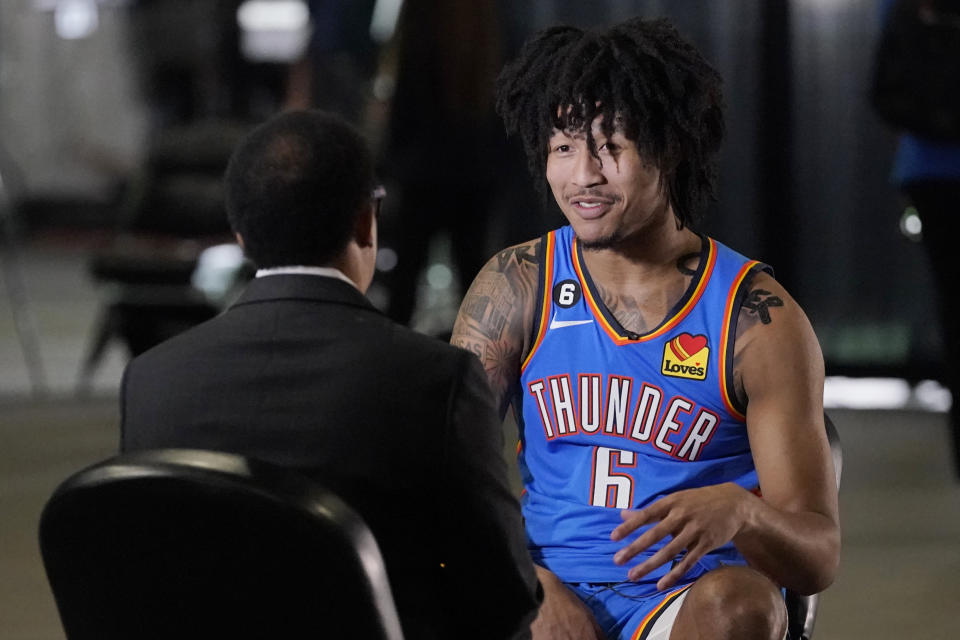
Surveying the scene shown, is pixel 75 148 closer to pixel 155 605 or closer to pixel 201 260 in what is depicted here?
pixel 201 260

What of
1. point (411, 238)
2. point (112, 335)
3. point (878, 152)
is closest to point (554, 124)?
point (411, 238)

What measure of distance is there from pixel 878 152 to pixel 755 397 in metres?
4.29

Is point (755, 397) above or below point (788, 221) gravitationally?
above

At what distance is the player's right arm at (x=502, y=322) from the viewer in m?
2.03

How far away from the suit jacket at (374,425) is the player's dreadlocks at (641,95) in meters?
0.61

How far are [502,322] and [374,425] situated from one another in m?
0.67

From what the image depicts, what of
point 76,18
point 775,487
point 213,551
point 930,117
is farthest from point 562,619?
point 76,18

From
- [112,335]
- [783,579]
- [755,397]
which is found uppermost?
[755,397]

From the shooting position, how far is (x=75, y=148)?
6801 mm

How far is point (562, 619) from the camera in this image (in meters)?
1.80

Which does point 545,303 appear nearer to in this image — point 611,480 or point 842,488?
point 611,480

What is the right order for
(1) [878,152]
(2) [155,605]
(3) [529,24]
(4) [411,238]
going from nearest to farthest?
1. (2) [155,605]
2. (4) [411,238]
3. (1) [878,152]
4. (3) [529,24]

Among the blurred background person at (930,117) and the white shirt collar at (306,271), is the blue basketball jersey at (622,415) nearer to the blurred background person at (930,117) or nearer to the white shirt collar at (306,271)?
the white shirt collar at (306,271)

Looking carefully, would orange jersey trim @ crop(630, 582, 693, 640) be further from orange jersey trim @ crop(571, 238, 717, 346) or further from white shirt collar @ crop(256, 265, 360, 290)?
white shirt collar @ crop(256, 265, 360, 290)
